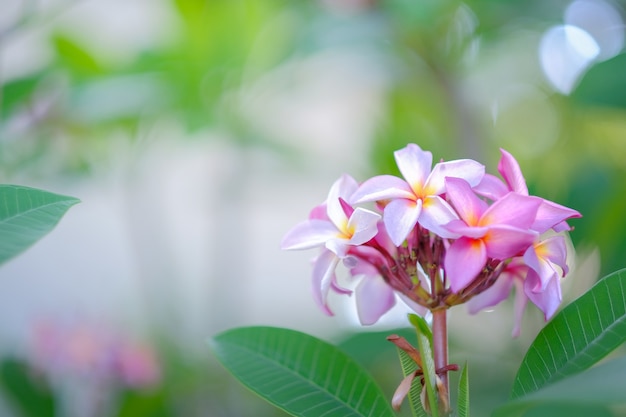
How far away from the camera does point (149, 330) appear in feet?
5.56

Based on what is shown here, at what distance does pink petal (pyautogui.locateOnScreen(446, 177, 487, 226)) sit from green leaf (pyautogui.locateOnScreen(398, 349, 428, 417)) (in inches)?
3.8

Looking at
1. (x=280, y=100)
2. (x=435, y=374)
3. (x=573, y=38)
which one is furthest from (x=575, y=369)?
(x=280, y=100)

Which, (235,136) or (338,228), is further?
(235,136)

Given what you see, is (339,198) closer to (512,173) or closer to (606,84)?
(512,173)

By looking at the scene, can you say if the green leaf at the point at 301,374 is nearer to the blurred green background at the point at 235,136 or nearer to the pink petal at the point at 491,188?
the pink petal at the point at 491,188

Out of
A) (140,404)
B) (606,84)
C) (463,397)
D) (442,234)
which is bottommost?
(140,404)

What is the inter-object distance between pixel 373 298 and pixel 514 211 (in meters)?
0.16

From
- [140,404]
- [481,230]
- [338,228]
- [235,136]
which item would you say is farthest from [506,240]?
[235,136]

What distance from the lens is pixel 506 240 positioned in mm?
383

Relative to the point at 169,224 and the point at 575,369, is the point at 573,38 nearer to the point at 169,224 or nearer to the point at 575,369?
the point at 575,369

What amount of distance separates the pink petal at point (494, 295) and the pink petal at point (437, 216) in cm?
12

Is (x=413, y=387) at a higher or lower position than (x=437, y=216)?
lower

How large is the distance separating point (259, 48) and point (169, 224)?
1.04m

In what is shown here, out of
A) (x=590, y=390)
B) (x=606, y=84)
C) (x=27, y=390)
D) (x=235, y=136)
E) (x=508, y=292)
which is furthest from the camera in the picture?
(x=235, y=136)
